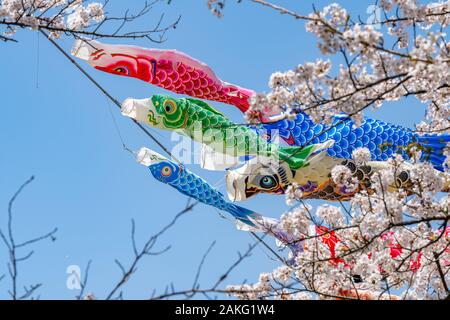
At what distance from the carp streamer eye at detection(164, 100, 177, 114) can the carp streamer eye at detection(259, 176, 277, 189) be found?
1.88 m

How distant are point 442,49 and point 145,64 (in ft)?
23.6

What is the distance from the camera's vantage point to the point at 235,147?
36.9 feet

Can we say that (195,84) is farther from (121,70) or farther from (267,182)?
(267,182)

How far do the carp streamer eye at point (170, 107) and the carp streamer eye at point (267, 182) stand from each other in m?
1.88

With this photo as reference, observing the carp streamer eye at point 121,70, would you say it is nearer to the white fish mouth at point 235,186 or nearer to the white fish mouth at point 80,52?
the white fish mouth at point 80,52

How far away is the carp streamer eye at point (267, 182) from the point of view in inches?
443

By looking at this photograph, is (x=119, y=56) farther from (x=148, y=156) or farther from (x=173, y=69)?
(x=148, y=156)

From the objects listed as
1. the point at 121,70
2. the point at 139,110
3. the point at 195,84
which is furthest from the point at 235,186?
the point at 121,70

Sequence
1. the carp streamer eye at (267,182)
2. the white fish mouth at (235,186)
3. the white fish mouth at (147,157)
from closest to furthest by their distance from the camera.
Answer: the white fish mouth at (235,186) → the carp streamer eye at (267,182) → the white fish mouth at (147,157)

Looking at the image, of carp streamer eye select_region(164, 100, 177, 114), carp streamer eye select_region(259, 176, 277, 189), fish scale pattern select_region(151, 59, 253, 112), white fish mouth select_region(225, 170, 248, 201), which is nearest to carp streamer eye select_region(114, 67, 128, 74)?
fish scale pattern select_region(151, 59, 253, 112)

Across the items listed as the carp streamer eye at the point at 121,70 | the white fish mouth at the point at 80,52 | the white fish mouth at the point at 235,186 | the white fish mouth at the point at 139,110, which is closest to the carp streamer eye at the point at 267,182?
the white fish mouth at the point at 235,186

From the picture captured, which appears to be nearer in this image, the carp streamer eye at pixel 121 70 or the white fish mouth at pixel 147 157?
the carp streamer eye at pixel 121 70

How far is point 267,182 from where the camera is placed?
11.3 metres
